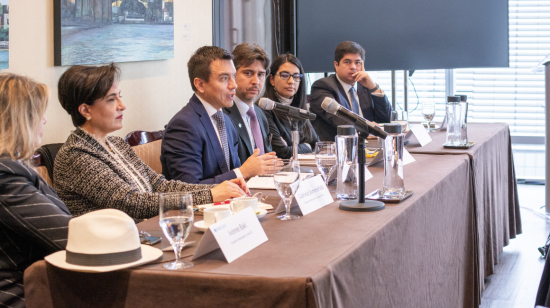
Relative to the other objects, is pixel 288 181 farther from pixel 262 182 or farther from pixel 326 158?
pixel 262 182

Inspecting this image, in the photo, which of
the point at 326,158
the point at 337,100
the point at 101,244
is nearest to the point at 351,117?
the point at 326,158

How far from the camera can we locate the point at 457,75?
576cm

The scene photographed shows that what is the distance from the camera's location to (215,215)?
140cm

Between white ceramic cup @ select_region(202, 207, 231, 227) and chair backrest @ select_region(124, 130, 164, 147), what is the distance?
5.12 feet

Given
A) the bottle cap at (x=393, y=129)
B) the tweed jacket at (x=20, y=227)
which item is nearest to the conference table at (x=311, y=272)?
the tweed jacket at (x=20, y=227)

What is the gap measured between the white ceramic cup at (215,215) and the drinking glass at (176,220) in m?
0.21

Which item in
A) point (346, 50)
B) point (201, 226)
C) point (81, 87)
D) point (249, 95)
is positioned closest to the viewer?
point (201, 226)

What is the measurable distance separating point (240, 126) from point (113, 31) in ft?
2.60

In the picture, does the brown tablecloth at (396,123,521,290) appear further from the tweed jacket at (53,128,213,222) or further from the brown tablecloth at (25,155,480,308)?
the tweed jacket at (53,128,213,222)

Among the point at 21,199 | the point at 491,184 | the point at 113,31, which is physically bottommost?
the point at 491,184

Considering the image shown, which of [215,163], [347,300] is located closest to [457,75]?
[215,163]

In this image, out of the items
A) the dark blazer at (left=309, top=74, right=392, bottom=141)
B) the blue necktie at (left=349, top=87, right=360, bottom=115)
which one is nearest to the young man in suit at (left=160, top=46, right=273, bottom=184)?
the dark blazer at (left=309, top=74, right=392, bottom=141)

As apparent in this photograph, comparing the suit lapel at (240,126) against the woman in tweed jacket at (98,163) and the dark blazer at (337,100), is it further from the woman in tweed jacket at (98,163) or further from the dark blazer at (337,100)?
the dark blazer at (337,100)

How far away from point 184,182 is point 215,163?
12.1 inches
